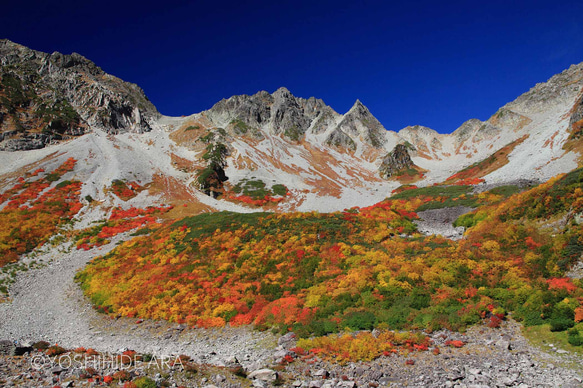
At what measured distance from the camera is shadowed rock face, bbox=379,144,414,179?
131 meters

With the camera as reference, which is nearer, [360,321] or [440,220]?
[360,321]

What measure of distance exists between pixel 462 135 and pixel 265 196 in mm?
174350

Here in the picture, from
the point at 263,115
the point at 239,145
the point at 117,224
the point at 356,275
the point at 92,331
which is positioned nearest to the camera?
the point at 356,275

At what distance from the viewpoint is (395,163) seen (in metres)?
132

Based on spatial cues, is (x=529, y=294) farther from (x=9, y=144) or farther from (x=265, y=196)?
(x=9, y=144)

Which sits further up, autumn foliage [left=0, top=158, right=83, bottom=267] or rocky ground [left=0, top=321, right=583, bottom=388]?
autumn foliage [left=0, top=158, right=83, bottom=267]

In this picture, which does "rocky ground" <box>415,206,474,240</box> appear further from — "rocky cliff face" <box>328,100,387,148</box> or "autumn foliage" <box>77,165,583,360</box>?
"rocky cliff face" <box>328,100,387,148</box>

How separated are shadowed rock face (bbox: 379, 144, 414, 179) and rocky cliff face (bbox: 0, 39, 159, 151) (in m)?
118

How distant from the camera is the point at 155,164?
10025cm

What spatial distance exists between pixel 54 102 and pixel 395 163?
147 meters

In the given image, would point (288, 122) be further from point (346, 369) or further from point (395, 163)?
point (346, 369)

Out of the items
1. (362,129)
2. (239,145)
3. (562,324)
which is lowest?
(562,324)

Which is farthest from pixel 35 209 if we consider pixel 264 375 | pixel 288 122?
pixel 288 122

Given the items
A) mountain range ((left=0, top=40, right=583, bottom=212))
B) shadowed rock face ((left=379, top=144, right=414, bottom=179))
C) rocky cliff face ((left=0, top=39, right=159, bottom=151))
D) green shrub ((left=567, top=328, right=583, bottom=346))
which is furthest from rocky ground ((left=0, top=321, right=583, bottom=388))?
shadowed rock face ((left=379, top=144, right=414, bottom=179))
